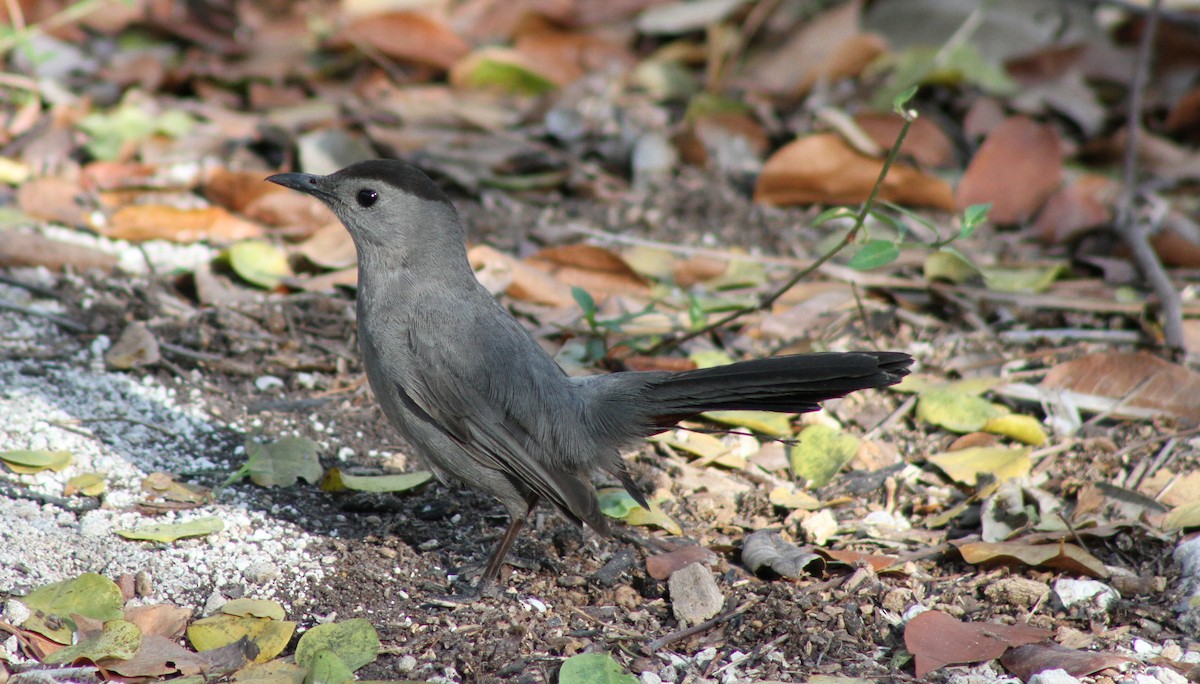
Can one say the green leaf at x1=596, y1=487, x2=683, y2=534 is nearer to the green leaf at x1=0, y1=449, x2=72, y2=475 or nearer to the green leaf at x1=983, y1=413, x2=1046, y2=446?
the green leaf at x1=983, y1=413, x2=1046, y2=446

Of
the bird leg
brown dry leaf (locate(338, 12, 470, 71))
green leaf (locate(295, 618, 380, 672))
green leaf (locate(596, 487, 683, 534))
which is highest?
brown dry leaf (locate(338, 12, 470, 71))

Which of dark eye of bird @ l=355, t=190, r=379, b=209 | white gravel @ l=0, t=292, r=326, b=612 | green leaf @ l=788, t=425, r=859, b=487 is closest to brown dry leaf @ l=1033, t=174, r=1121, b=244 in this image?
green leaf @ l=788, t=425, r=859, b=487

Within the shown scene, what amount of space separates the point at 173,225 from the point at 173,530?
2273mm

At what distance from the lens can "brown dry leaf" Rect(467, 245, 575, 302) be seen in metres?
5.05

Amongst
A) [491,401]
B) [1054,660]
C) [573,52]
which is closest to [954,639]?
[1054,660]

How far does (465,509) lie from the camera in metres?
4.14

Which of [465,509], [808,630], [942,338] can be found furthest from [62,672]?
[942,338]

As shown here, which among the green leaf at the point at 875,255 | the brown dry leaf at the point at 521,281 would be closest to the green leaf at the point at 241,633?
the green leaf at the point at 875,255

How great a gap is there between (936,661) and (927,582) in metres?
0.46

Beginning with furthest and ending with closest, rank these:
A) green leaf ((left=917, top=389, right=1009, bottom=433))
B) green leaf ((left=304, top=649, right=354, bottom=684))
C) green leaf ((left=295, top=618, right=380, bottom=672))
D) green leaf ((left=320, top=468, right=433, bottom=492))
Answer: green leaf ((left=917, top=389, right=1009, bottom=433))
green leaf ((left=320, top=468, right=433, bottom=492))
green leaf ((left=295, top=618, right=380, bottom=672))
green leaf ((left=304, top=649, right=354, bottom=684))

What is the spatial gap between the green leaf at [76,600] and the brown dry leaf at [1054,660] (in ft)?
8.10

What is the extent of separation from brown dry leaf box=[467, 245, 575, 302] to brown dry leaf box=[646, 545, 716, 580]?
5.38 ft

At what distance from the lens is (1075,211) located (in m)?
5.71

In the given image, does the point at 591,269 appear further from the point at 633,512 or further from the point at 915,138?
the point at 915,138
